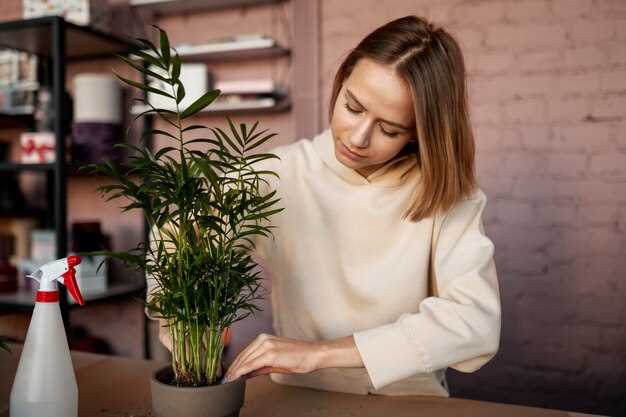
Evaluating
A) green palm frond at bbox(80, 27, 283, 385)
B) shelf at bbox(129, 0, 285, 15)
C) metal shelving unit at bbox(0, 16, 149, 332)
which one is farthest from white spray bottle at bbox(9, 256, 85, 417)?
shelf at bbox(129, 0, 285, 15)

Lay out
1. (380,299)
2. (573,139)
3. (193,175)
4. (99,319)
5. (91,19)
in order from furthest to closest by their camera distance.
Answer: (99,319), (91,19), (573,139), (380,299), (193,175)

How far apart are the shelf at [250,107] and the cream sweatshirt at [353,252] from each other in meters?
0.77

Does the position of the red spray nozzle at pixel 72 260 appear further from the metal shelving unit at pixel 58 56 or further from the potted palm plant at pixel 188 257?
the metal shelving unit at pixel 58 56

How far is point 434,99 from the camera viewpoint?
1057 millimetres

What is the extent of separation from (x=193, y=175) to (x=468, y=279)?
576 mm

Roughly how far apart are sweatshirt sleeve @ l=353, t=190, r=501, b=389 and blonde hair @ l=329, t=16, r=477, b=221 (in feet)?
0.27

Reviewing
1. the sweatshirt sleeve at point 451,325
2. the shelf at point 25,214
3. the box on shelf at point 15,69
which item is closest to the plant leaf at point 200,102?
the sweatshirt sleeve at point 451,325

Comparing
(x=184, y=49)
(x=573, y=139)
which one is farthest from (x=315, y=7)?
(x=573, y=139)

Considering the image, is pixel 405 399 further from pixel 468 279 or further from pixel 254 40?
pixel 254 40

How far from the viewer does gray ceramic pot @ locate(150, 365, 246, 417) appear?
724 mm

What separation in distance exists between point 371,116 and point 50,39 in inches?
68.4

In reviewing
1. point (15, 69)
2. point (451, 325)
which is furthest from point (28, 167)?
point (451, 325)

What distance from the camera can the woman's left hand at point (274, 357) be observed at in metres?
0.86

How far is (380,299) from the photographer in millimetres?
1204
